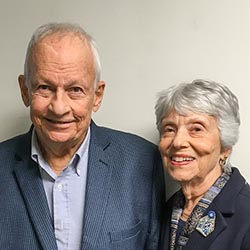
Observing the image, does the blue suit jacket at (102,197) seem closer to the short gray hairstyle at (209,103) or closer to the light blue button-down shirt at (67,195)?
the light blue button-down shirt at (67,195)

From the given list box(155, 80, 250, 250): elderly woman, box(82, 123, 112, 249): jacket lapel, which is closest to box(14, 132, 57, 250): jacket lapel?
box(82, 123, 112, 249): jacket lapel

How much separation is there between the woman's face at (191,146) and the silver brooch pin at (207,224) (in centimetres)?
12

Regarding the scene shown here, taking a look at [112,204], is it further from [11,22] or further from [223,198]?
[11,22]

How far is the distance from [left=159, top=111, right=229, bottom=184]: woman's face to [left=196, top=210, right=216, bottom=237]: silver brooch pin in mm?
118

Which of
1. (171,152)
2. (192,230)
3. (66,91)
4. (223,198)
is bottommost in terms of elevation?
(192,230)

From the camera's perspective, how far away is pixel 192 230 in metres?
1.46

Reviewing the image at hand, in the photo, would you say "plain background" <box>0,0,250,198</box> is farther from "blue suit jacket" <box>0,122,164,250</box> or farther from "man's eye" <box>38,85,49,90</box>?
"man's eye" <box>38,85,49,90</box>

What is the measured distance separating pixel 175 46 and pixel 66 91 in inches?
20.0

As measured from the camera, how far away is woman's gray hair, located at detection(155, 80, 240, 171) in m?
1.40

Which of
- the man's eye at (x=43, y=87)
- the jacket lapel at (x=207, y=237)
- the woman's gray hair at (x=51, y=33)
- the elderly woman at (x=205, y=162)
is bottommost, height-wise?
the jacket lapel at (x=207, y=237)

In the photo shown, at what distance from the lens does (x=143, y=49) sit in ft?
5.67

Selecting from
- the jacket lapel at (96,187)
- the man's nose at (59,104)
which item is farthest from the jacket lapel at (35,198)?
the man's nose at (59,104)

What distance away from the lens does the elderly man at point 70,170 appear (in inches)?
54.4

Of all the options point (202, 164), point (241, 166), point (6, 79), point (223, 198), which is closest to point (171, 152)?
point (202, 164)
